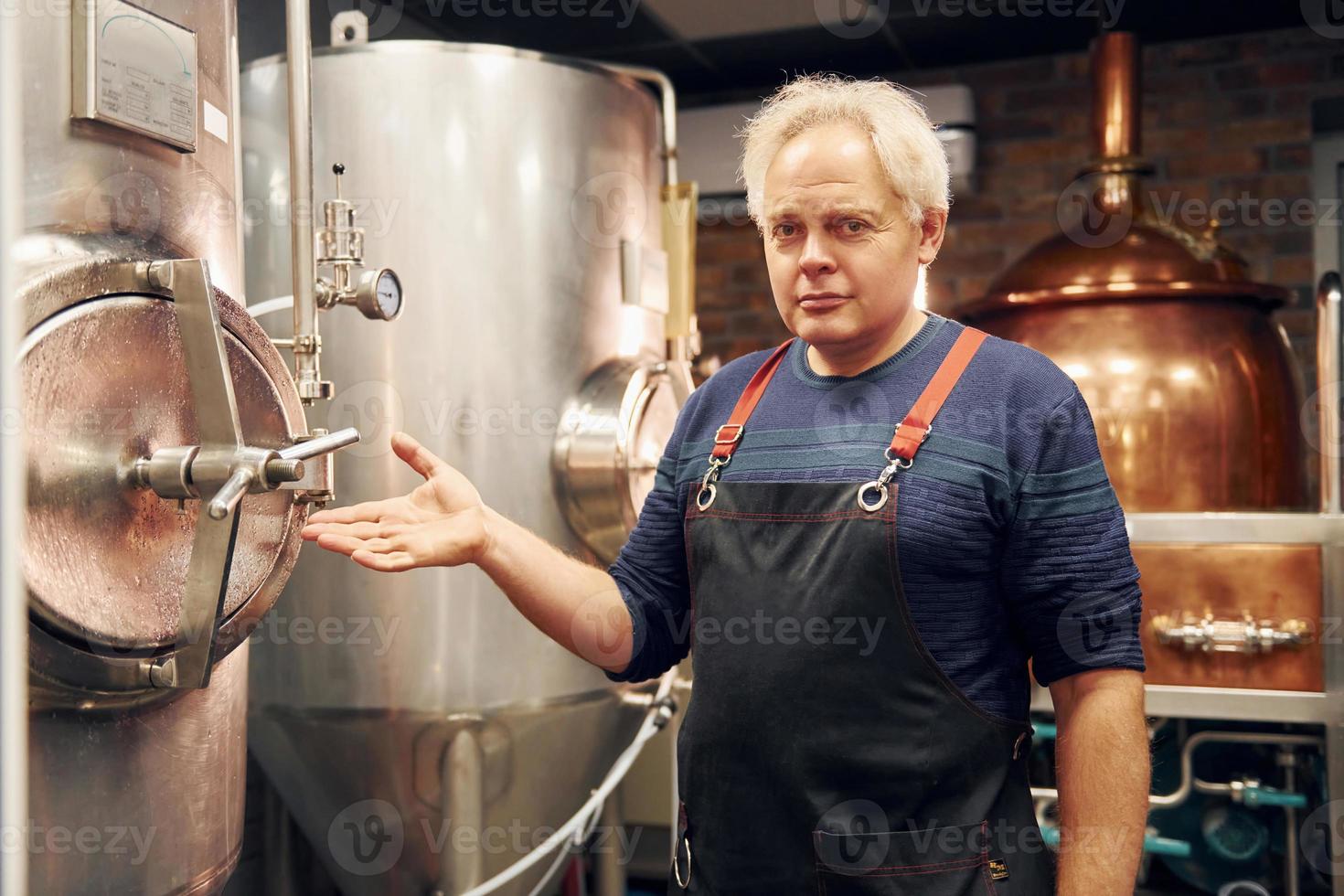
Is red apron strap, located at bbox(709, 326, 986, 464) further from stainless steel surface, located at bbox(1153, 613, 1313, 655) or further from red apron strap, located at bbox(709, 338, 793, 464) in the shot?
stainless steel surface, located at bbox(1153, 613, 1313, 655)

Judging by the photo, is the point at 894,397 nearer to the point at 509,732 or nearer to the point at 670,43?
the point at 509,732

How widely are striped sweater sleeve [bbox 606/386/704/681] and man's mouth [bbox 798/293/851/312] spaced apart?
25 cm

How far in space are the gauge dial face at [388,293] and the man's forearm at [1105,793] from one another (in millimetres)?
1116

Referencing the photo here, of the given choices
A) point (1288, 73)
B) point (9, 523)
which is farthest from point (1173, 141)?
point (9, 523)

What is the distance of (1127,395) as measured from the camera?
2.61m

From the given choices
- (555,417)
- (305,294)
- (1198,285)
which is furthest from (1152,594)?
(305,294)

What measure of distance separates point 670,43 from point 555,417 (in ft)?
5.67

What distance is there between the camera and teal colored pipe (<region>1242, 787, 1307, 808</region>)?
2371mm

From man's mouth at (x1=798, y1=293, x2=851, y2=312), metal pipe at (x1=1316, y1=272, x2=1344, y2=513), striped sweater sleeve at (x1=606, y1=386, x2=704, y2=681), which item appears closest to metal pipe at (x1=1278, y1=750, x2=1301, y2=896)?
metal pipe at (x1=1316, y1=272, x2=1344, y2=513)

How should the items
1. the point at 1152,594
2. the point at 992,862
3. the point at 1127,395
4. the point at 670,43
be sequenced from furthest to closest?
the point at 670,43
the point at 1127,395
the point at 1152,594
the point at 992,862

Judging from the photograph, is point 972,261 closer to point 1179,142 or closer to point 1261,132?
point 1179,142

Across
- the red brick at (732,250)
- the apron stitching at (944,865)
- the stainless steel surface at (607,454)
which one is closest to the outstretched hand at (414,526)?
the apron stitching at (944,865)

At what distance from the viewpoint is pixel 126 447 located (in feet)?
3.83

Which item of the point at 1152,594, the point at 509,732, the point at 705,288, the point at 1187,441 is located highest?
the point at 705,288
